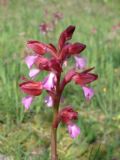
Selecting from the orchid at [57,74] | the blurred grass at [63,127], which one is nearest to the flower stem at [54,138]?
the orchid at [57,74]

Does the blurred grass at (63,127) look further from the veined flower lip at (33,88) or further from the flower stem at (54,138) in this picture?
the veined flower lip at (33,88)

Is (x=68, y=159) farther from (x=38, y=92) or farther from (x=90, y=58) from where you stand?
(x=90, y=58)

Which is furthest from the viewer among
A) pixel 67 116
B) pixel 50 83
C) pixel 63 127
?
pixel 63 127

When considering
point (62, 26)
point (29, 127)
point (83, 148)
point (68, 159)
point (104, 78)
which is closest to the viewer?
point (68, 159)

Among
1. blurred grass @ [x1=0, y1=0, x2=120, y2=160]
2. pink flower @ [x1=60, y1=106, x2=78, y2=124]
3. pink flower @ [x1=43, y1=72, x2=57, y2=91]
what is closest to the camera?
pink flower @ [x1=43, y1=72, x2=57, y2=91]

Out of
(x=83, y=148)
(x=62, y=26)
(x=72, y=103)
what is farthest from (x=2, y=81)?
(x=62, y=26)

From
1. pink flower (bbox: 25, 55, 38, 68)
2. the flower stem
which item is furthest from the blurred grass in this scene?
pink flower (bbox: 25, 55, 38, 68)

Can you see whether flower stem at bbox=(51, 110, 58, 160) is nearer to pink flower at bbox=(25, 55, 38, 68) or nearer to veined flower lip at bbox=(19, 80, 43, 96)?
veined flower lip at bbox=(19, 80, 43, 96)

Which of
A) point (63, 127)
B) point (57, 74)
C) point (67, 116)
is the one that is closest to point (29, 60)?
point (57, 74)

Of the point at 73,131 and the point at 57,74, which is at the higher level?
the point at 57,74

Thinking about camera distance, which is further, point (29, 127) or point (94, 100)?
point (94, 100)

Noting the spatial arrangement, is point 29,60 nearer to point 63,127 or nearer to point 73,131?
point 73,131
